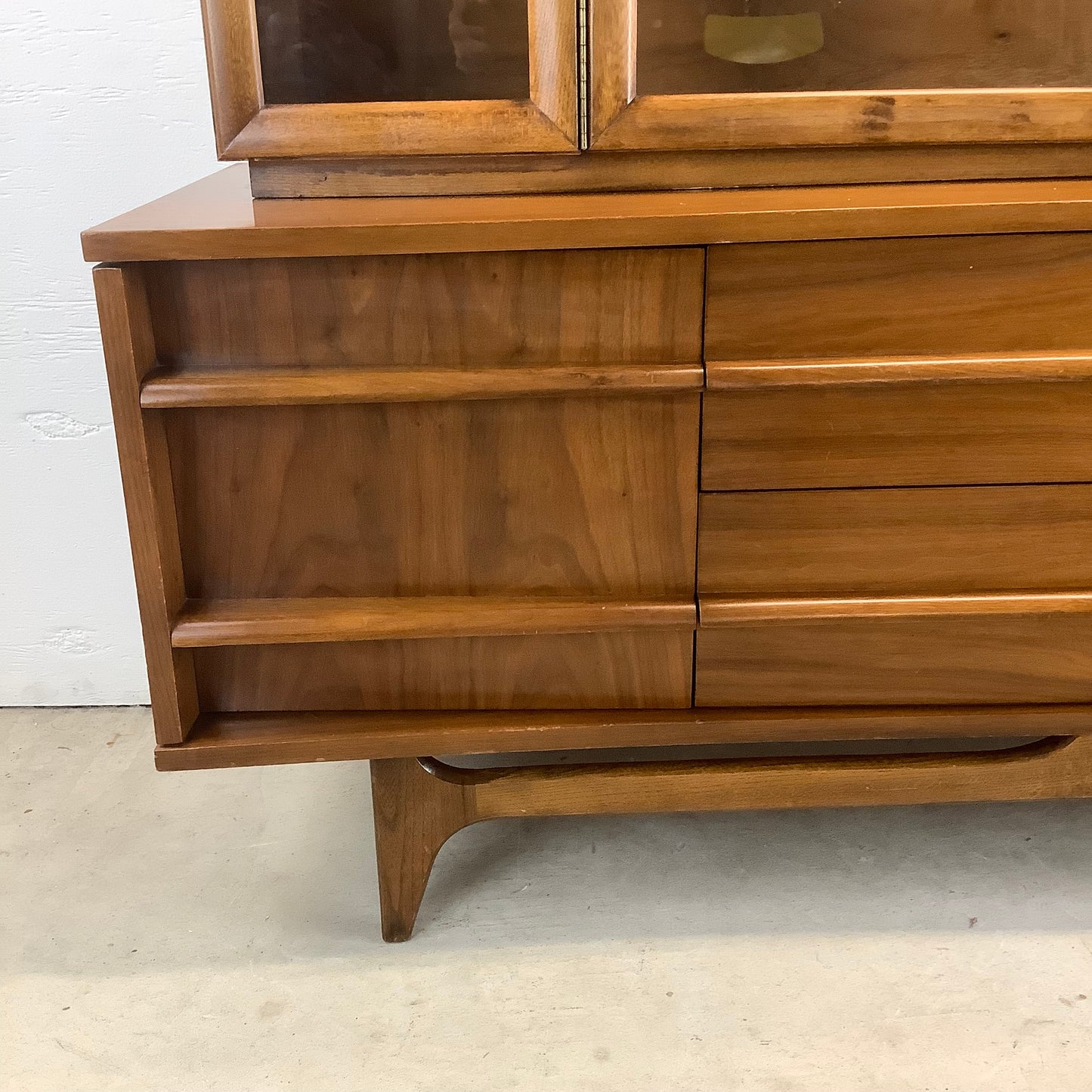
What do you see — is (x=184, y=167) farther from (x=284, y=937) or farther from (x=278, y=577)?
(x=284, y=937)

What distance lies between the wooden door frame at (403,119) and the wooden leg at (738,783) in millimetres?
573

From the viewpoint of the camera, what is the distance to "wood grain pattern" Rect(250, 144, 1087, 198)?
94cm

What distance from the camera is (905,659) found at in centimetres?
96

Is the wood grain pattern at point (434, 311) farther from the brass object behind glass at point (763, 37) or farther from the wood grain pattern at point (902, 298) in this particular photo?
the brass object behind glass at point (763, 37)

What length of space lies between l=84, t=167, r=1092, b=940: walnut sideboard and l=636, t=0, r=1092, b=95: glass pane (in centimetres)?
10

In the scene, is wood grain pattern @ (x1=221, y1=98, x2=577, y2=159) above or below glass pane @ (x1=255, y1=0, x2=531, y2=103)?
below

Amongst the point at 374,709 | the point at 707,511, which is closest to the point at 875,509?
the point at 707,511

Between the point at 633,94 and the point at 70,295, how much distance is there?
2.69ft

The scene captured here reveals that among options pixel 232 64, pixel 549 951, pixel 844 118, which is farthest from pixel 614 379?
pixel 549 951

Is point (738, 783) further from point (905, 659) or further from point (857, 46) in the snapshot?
point (857, 46)

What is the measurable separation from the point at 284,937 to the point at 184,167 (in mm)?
922

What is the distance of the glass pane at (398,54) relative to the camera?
36.0 inches

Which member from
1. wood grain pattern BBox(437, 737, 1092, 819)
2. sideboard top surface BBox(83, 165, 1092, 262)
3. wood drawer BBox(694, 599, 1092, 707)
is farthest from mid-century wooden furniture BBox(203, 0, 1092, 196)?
wood grain pattern BBox(437, 737, 1092, 819)

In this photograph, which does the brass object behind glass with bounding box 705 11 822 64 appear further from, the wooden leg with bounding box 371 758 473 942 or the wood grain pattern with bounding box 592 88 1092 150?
the wooden leg with bounding box 371 758 473 942
